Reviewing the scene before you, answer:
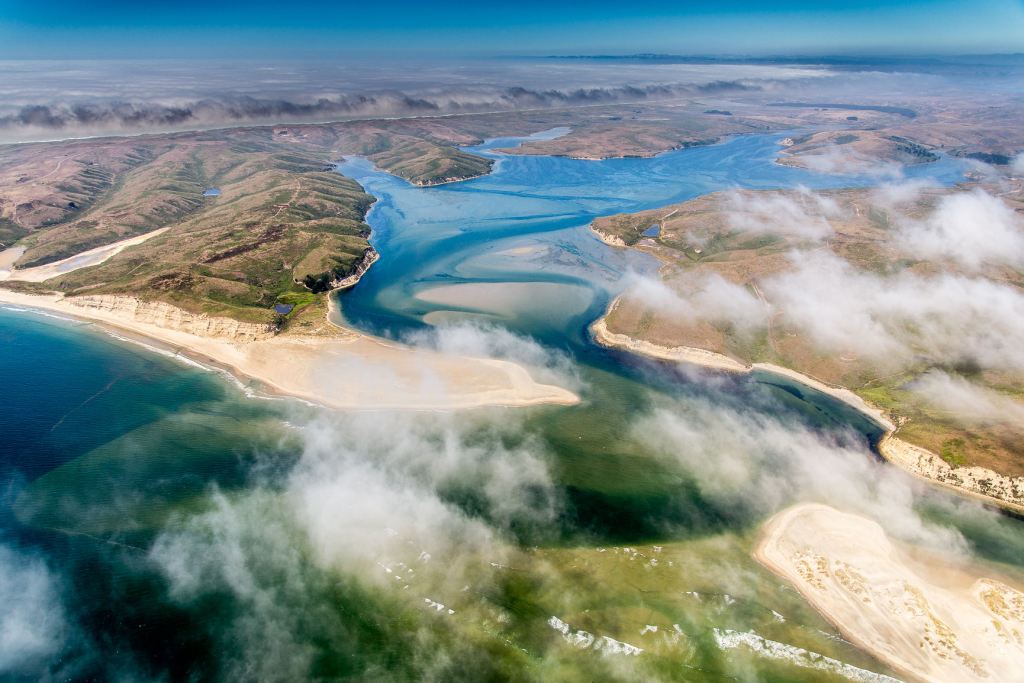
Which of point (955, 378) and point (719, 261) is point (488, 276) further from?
point (955, 378)

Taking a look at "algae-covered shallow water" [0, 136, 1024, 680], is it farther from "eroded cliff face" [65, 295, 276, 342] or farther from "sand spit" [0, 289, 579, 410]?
"eroded cliff face" [65, 295, 276, 342]

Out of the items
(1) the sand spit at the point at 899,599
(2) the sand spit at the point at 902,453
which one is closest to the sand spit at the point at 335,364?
(2) the sand spit at the point at 902,453

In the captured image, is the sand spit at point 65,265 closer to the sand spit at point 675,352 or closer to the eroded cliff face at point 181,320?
the eroded cliff face at point 181,320

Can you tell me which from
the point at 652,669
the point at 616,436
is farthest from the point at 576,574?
the point at 616,436

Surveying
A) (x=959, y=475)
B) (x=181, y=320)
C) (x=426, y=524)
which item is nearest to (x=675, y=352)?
(x=959, y=475)

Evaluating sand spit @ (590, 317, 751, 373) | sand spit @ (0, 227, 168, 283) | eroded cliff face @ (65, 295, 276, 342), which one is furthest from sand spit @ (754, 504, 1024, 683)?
sand spit @ (0, 227, 168, 283)

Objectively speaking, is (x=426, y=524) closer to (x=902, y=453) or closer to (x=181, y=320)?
(x=902, y=453)
